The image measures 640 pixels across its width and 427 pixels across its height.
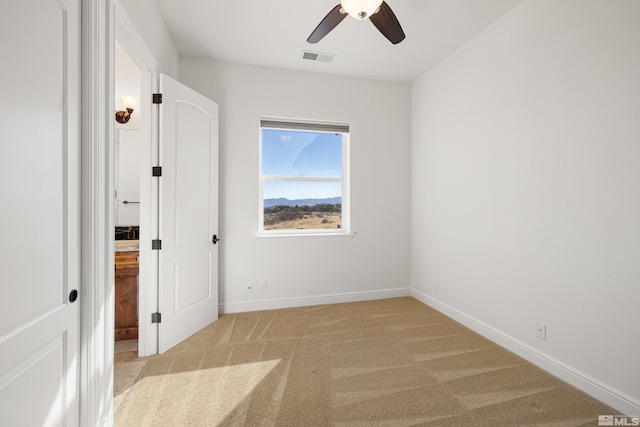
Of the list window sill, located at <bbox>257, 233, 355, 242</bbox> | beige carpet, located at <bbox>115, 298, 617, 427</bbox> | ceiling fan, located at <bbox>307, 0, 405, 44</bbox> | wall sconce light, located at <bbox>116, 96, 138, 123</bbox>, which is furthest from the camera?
wall sconce light, located at <bbox>116, 96, 138, 123</bbox>

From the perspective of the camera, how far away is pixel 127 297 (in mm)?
2652

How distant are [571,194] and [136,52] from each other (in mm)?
3161

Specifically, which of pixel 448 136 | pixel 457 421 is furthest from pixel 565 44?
pixel 457 421

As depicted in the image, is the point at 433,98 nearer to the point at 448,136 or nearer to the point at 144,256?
the point at 448,136

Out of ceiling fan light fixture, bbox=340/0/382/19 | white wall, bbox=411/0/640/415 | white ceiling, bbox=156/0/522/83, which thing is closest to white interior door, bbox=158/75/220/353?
white ceiling, bbox=156/0/522/83

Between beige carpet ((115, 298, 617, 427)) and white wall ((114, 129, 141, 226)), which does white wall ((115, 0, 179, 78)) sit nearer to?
white wall ((114, 129, 141, 226))

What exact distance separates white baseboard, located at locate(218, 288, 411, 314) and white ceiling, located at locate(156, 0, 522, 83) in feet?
8.85

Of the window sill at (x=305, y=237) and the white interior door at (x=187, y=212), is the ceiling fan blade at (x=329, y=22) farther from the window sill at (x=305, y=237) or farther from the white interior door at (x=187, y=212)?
the window sill at (x=305, y=237)

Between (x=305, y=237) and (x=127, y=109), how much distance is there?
8.98ft

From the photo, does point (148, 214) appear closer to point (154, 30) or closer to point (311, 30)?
point (154, 30)

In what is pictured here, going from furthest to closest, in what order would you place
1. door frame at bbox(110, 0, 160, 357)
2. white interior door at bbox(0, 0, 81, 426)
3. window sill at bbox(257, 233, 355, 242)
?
window sill at bbox(257, 233, 355, 242) < door frame at bbox(110, 0, 160, 357) < white interior door at bbox(0, 0, 81, 426)

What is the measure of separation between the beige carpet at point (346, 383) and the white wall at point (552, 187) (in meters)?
0.31

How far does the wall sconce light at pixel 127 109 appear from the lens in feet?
11.9

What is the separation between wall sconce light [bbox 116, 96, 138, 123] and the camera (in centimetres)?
363
